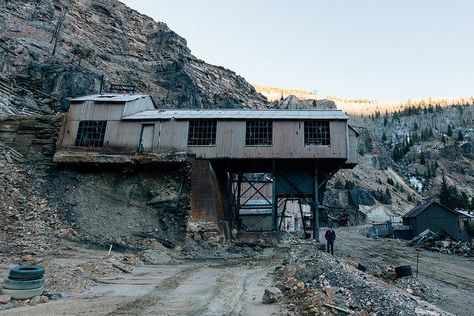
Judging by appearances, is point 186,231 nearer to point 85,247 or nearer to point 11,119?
point 85,247

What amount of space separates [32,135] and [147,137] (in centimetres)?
784

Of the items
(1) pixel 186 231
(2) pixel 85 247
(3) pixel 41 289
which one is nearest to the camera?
(3) pixel 41 289

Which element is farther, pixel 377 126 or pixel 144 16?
pixel 377 126

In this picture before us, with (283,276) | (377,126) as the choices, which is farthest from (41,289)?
(377,126)

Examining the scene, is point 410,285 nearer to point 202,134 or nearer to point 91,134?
point 202,134

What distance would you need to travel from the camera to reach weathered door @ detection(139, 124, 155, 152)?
22881 millimetres

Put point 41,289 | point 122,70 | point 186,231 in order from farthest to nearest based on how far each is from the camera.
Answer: point 122,70
point 186,231
point 41,289

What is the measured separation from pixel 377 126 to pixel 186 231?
7689 inches

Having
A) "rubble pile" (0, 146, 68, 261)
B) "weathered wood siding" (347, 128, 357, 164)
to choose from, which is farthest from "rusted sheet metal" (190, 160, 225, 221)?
"weathered wood siding" (347, 128, 357, 164)

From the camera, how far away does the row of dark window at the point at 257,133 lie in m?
23.0

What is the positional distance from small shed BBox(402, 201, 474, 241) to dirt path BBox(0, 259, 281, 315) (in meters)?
41.5

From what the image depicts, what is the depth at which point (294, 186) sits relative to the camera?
2436 cm

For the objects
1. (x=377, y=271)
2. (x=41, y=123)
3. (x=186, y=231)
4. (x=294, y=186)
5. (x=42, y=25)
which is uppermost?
(x=42, y=25)

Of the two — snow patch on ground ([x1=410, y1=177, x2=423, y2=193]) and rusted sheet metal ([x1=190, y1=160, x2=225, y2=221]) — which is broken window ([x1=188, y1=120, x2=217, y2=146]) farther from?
snow patch on ground ([x1=410, y1=177, x2=423, y2=193])
